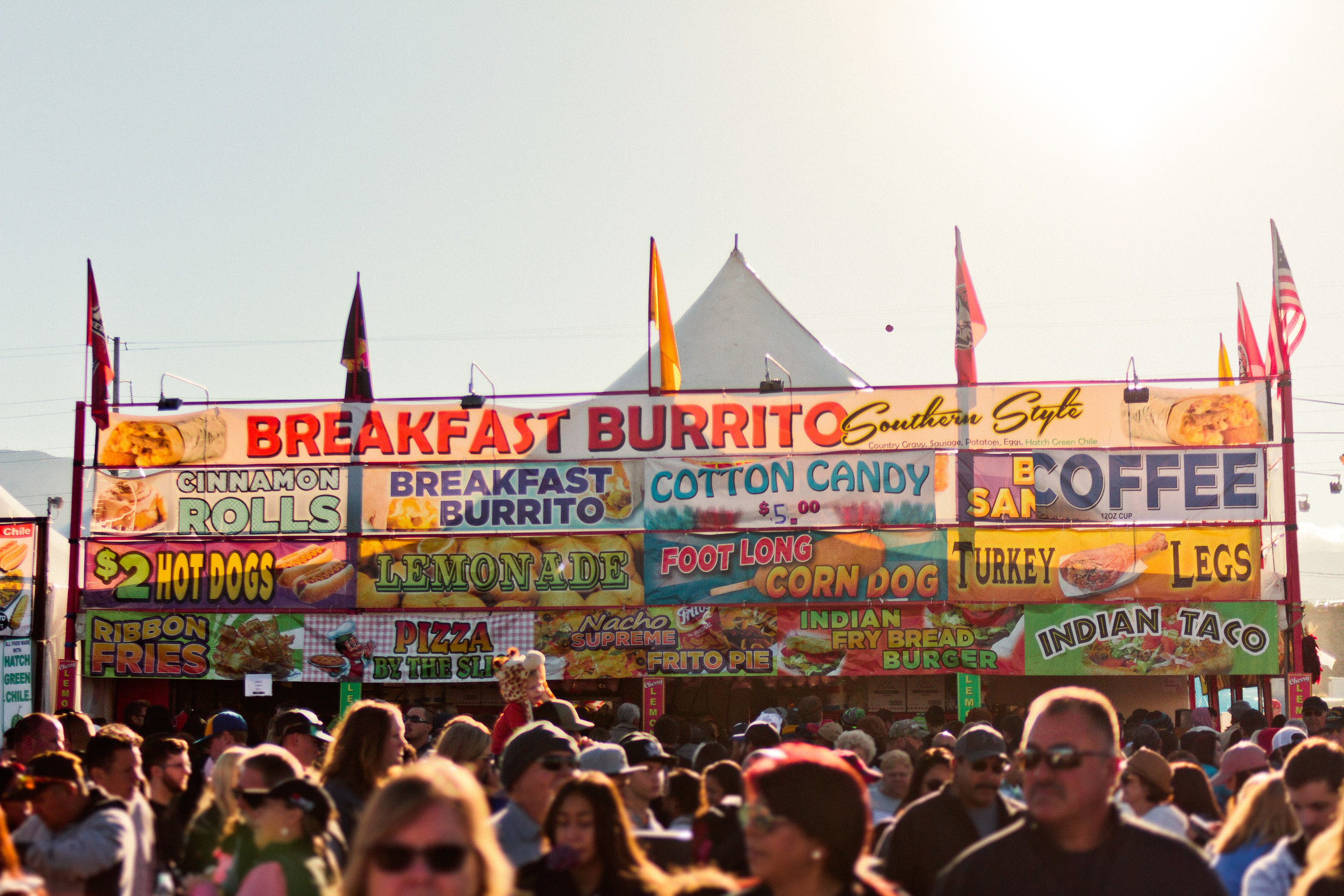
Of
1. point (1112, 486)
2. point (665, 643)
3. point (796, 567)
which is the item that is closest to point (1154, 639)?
point (1112, 486)

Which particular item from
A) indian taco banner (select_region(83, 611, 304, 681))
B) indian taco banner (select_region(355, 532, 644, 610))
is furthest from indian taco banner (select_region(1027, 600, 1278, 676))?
A: indian taco banner (select_region(83, 611, 304, 681))

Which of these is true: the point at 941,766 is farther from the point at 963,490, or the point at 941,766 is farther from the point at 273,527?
the point at 273,527

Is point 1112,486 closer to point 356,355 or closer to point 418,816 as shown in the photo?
point 356,355

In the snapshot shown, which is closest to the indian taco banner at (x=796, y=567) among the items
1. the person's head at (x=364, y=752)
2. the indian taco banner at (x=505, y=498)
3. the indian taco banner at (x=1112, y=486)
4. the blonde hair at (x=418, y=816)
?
the indian taco banner at (x=505, y=498)

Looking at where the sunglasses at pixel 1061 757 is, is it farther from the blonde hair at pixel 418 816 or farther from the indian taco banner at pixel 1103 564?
the indian taco banner at pixel 1103 564

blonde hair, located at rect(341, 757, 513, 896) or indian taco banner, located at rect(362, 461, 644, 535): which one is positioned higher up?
indian taco banner, located at rect(362, 461, 644, 535)

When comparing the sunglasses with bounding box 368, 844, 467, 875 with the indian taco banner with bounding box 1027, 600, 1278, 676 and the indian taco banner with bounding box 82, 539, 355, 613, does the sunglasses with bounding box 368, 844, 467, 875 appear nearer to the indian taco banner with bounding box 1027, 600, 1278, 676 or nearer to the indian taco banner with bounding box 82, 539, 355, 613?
the indian taco banner with bounding box 1027, 600, 1278, 676

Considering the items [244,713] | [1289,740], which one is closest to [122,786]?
[1289,740]

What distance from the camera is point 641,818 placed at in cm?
618

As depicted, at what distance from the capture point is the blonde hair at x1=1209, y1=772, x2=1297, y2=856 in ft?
16.6

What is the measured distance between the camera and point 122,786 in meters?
5.96

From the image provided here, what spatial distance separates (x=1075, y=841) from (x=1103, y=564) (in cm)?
1450

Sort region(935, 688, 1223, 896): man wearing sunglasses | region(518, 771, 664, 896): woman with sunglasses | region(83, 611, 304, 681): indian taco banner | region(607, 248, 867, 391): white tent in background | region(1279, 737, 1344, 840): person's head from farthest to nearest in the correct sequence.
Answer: region(607, 248, 867, 391): white tent in background → region(83, 611, 304, 681): indian taco banner → region(1279, 737, 1344, 840): person's head → region(518, 771, 664, 896): woman with sunglasses → region(935, 688, 1223, 896): man wearing sunglasses

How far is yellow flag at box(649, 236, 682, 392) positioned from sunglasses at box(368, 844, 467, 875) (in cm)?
1599
